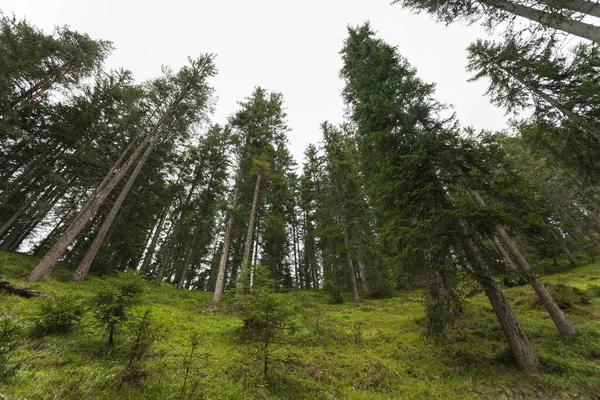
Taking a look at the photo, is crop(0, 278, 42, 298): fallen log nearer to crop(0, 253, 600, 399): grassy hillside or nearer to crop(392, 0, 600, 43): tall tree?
crop(0, 253, 600, 399): grassy hillside

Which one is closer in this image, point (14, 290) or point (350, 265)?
point (14, 290)

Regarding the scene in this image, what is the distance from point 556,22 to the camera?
22.6 feet

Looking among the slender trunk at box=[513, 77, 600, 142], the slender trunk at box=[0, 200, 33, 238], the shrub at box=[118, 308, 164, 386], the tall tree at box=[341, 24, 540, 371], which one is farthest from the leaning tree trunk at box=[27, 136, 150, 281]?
the slender trunk at box=[513, 77, 600, 142]

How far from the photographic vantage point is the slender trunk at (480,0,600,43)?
6.73m

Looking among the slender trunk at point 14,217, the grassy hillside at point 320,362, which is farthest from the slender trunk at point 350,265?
the slender trunk at point 14,217

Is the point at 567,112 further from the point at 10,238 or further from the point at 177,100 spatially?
the point at 10,238

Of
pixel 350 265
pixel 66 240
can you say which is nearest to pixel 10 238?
pixel 66 240

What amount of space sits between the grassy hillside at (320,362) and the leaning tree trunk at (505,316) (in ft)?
1.27

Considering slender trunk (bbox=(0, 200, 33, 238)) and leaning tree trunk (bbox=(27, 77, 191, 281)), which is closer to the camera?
leaning tree trunk (bbox=(27, 77, 191, 281))

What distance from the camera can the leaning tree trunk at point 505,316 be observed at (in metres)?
6.23

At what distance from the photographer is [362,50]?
1245 cm

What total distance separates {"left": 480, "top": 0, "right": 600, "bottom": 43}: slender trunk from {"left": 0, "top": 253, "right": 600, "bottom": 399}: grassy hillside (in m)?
9.58

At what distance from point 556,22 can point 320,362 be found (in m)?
12.6

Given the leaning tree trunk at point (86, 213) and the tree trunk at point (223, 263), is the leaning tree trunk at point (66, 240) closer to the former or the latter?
the leaning tree trunk at point (86, 213)
